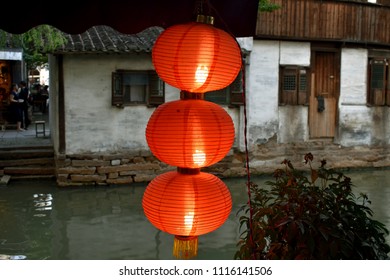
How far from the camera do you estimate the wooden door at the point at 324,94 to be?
15.2m

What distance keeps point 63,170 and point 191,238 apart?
9.53 metres

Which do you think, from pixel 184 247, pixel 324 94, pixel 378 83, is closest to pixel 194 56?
pixel 184 247

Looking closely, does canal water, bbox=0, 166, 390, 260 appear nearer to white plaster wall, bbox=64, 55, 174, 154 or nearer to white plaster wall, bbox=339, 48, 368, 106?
white plaster wall, bbox=64, 55, 174, 154

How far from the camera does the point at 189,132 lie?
139 inches

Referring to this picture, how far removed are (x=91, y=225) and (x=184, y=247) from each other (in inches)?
253

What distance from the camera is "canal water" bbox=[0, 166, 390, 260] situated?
26.5 ft

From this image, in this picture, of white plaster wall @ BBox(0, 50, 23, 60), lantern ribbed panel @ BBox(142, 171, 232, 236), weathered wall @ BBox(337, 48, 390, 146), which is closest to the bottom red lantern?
lantern ribbed panel @ BBox(142, 171, 232, 236)

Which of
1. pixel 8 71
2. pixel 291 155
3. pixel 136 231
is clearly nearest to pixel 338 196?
pixel 136 231

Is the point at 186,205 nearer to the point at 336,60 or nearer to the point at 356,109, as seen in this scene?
the point at 336,60

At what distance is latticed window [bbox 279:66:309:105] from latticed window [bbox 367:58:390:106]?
258 centimetres

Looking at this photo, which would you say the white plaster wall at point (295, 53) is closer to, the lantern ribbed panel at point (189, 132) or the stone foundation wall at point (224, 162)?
the stone foundation wall at point (224, 162)

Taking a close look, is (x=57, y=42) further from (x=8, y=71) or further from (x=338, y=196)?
(x=8, y=71)

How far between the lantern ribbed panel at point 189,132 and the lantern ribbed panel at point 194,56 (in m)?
0.18

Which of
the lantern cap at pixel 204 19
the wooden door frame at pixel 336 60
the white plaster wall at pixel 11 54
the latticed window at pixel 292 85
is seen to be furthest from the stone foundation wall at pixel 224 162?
the lantern cap at pixel 204 19
